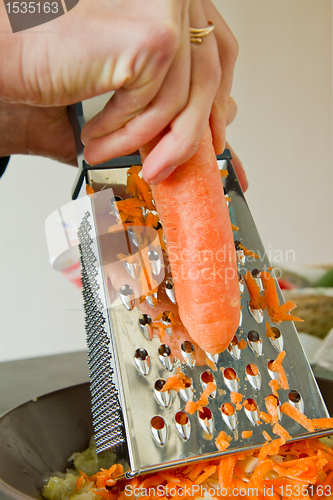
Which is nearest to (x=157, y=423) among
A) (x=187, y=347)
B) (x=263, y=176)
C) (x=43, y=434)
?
(x=187, y=347)

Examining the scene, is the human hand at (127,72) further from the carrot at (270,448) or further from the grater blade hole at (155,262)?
the carrot at (270,448)

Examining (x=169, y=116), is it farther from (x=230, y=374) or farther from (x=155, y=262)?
(x=230, y=374)

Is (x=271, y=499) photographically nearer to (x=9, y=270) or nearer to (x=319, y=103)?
(x=9, y=270)

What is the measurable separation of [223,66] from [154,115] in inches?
8.3

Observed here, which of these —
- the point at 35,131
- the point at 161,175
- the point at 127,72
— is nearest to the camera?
the point at 127,72

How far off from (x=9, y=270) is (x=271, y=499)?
1.82 meters

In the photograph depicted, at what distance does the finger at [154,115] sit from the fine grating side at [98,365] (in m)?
0.23

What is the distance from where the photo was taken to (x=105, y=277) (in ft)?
1.98

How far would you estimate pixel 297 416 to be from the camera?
553 mm

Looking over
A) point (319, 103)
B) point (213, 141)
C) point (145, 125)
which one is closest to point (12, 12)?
point (145, 125)

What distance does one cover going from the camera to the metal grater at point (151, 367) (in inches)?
20.6

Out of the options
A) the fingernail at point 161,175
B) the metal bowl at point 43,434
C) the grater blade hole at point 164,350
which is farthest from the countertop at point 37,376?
the fingernail at point 161,175

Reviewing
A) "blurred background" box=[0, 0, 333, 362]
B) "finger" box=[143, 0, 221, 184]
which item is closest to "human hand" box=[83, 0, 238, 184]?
"finger" box=[143, 0, 221, 184]

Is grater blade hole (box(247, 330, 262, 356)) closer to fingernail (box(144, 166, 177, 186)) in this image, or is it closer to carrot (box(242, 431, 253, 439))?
carrot (box(242, 431, 253, 439))
